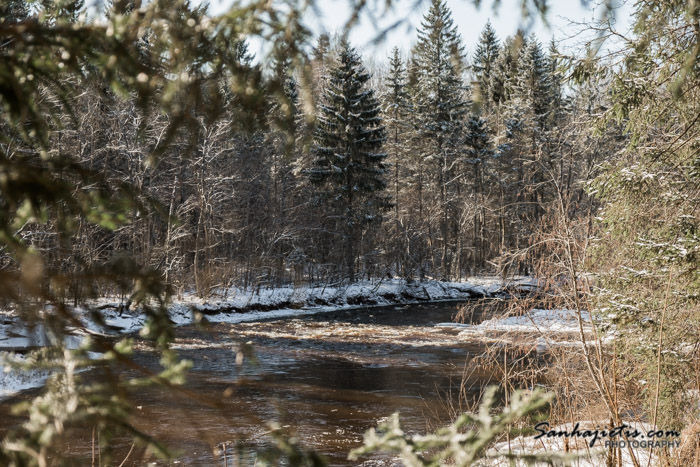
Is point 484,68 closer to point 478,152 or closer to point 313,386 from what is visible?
point 313,386

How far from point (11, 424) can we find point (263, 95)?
A: 30.9 feet

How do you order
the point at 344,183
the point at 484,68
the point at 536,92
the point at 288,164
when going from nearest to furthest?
the point at 484,68, the point at 288,164, the point at 344,183, the point at 536,92

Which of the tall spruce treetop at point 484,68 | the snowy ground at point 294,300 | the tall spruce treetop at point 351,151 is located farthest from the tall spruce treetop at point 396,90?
the snowy ground at point 294,300

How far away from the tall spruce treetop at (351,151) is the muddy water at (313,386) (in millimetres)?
11931

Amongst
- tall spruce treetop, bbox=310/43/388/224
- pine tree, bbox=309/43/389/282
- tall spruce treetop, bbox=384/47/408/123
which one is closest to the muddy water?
tall spruce treetop, bbox=384/47/408/123

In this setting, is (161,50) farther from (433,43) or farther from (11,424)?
(11,424)

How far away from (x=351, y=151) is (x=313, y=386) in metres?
A: 21.3

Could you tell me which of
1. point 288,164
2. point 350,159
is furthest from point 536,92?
point 288,164

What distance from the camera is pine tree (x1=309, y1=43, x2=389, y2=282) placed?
31.5 meters

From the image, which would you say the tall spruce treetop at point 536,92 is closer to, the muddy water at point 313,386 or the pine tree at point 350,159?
the pine tree at point 350,159

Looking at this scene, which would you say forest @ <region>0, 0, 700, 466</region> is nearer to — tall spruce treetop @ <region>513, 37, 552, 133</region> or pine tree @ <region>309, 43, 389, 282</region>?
pine tree @ <region>309, 43, 389, 282</region>

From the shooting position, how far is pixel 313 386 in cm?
1292

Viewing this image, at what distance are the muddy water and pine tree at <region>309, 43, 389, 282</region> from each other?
1176cm

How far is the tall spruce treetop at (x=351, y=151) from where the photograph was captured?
103 feet
